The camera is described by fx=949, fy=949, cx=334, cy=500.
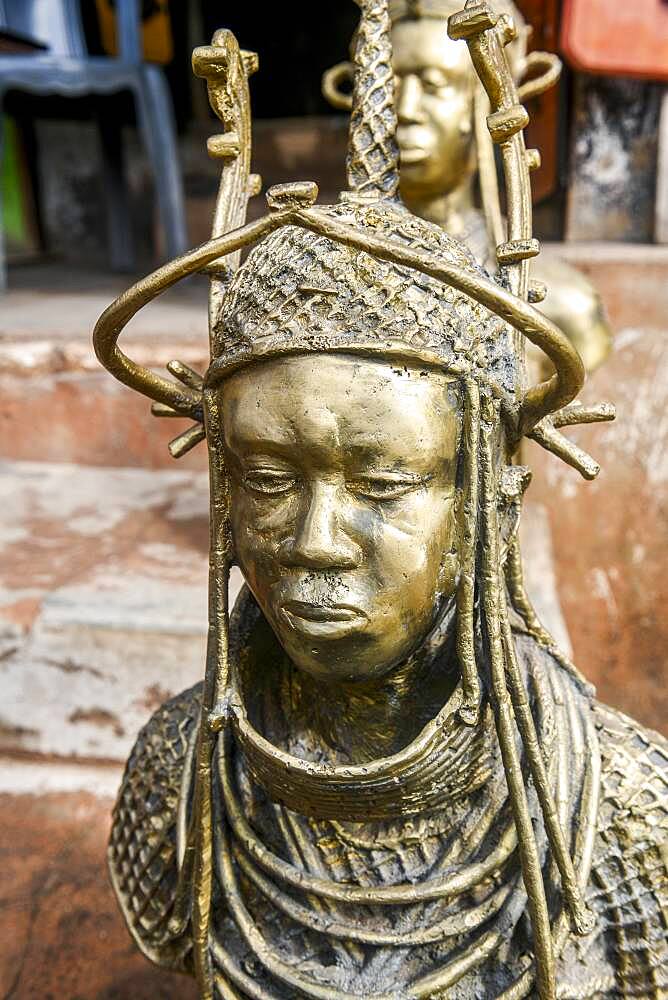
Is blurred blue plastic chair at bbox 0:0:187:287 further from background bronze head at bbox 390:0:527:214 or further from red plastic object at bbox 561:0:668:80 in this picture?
background bronze head at bbox 390:0:527:214

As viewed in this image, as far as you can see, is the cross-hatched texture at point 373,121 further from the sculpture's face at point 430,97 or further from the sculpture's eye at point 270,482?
the sculpture's face at point 430,97

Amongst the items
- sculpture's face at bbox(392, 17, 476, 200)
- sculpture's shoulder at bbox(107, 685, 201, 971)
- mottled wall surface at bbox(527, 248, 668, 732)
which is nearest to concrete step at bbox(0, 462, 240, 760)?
sculpture's shoulder at bbox(107, 685, 201, 971)

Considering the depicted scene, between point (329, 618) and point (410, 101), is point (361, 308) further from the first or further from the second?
point (410, 101)

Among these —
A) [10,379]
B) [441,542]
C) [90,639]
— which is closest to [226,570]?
[441,542]

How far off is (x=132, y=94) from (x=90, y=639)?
2.67m

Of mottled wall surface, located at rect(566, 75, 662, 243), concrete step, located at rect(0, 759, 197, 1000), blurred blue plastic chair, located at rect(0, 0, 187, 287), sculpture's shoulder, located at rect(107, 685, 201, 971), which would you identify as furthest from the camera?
blurred blue plastic chair, located at rect(0, 0, 187, 287)

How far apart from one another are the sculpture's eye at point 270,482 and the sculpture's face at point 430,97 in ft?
3.35

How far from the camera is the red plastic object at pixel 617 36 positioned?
2297 millimetres

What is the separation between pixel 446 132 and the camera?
59.4 inches

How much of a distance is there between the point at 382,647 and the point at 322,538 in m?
0.09

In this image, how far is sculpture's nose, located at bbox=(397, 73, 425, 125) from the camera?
1477 mm

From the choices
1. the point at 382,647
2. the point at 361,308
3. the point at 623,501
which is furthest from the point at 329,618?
the point at 623,501

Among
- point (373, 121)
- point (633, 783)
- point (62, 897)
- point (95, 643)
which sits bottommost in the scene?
point (62, 897)

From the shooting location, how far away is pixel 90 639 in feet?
5.06
